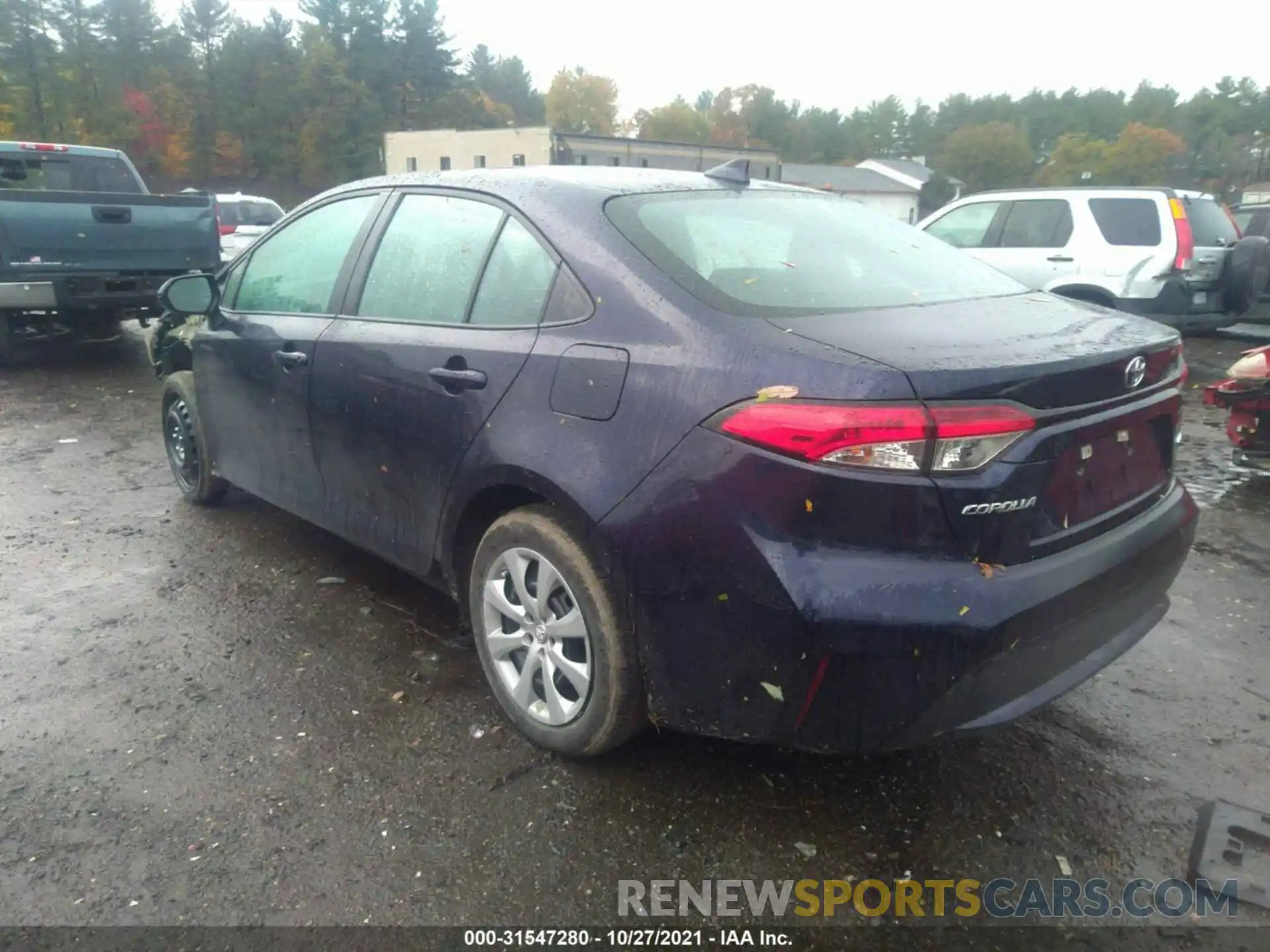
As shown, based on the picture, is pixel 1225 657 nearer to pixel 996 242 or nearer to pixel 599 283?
pixel 599 283

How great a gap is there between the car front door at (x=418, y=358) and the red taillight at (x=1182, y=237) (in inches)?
307

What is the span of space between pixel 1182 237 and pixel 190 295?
8.39m

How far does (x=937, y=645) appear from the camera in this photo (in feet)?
6.84

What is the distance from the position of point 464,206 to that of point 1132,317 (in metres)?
2.19

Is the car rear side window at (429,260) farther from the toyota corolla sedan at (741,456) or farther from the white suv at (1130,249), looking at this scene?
the white suv at (1130,249)

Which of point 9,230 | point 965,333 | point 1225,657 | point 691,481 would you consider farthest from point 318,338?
point 9,230

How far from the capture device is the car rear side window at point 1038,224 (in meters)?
9.12

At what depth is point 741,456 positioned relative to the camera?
2.15 m

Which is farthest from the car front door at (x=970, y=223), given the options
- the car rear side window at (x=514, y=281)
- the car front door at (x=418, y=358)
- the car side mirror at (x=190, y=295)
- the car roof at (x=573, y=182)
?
the car rear side window at (x=514, y=281)

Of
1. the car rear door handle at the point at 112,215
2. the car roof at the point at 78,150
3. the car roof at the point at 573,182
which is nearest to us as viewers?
the car roof at the point at 573,182

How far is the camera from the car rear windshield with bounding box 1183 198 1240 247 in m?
8.87

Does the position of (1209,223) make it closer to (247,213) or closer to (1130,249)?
(1130,249)

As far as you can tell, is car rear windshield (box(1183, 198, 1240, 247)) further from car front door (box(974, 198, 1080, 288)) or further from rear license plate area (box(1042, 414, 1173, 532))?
rear license plate area (box(1042, 414, 1173, 532))

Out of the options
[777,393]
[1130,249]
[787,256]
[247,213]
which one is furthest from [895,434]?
[247,213]
